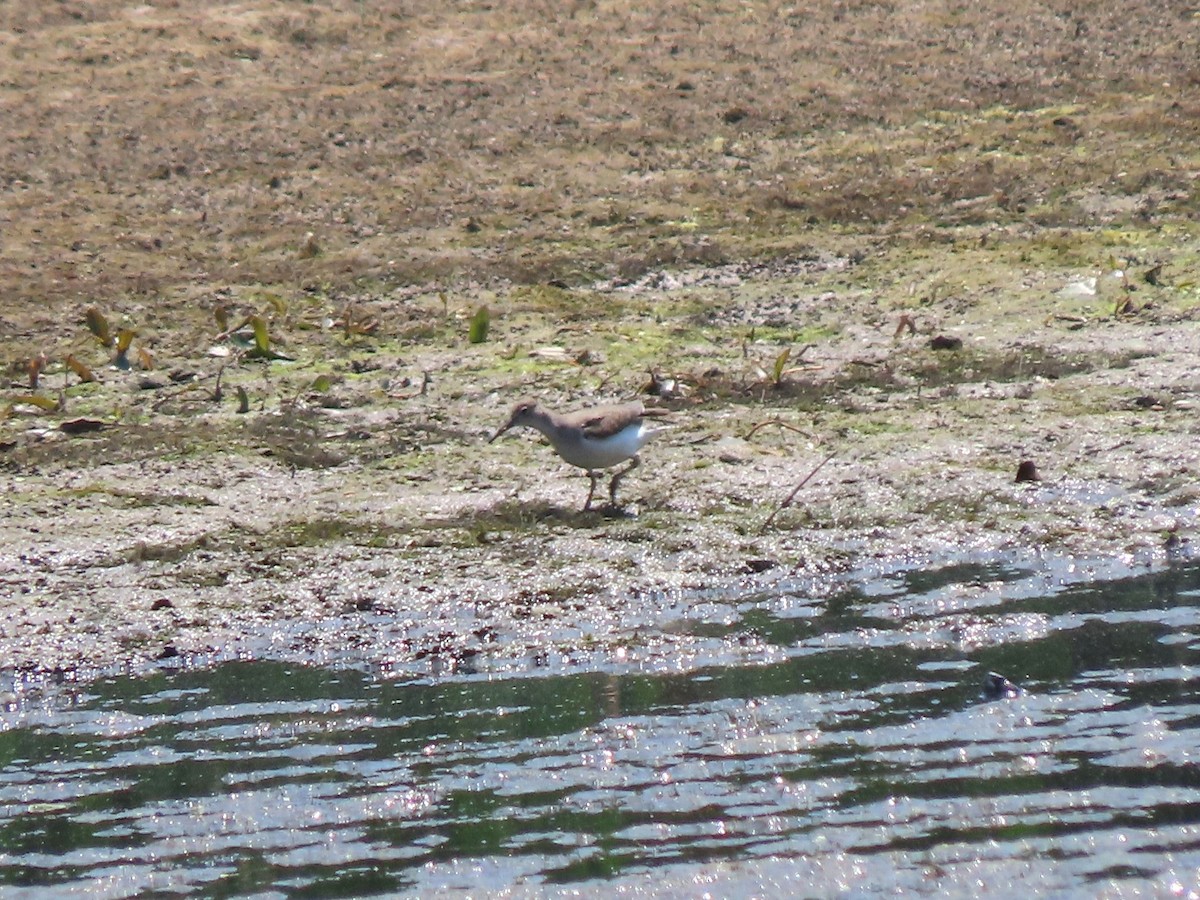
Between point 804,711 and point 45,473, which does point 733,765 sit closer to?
point 804,711

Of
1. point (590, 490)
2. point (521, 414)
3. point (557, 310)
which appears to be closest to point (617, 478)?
point (590, 490)

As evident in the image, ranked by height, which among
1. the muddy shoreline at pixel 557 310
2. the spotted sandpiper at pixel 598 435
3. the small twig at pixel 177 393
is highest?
the spotted sandpiper at pixel 598 435

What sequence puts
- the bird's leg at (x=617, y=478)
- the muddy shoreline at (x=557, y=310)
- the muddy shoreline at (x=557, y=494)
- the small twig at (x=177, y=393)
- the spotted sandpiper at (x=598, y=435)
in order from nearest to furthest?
the muddy shoreline at (x=557, y=494)
the muddy shoreline at (x=557, y=310)
the spotted sandpiper at (x=598, y=435)
the bird's leg at (x=617, y=478)
the small twig at (x=177, y=393)

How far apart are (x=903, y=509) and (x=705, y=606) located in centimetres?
152

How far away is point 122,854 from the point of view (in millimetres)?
6082

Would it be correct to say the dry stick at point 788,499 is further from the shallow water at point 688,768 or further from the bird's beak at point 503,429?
the bird's beak at point 503,429

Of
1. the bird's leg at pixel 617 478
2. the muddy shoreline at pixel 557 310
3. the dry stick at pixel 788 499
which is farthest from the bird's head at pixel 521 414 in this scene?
the dry stick at pixel 788 499

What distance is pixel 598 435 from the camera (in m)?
9.38

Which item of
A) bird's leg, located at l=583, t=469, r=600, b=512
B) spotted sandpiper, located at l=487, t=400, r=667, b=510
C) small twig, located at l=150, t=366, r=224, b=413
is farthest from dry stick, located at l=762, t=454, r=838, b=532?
small twig, located at l=150, t=366, r=224, b=413

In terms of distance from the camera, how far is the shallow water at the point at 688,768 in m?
5.74

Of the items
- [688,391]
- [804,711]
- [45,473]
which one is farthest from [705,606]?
[45,473]

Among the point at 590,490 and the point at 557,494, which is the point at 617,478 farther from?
the point at 557,494

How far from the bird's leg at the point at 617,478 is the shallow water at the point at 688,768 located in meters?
1.54

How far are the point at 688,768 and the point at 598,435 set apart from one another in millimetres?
3106
